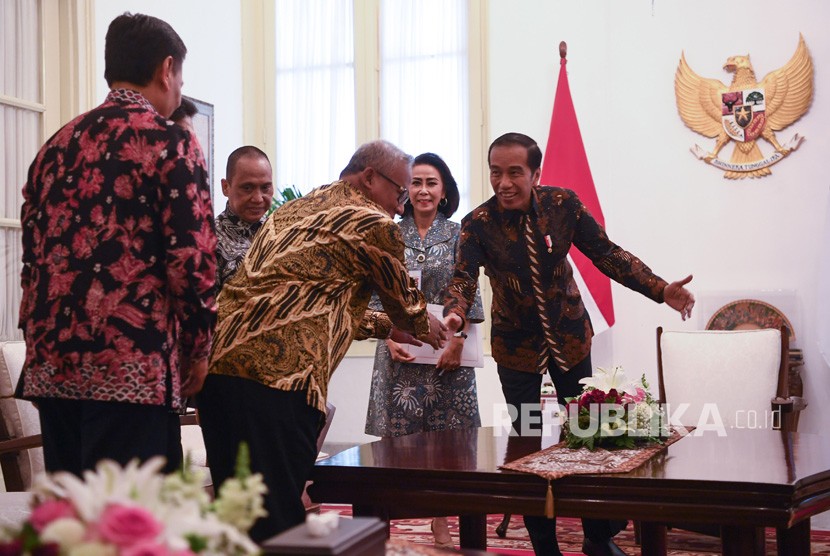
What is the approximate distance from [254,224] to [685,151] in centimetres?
316

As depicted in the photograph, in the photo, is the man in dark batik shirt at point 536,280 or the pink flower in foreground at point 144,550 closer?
the pink flower in foreground at point 144,550

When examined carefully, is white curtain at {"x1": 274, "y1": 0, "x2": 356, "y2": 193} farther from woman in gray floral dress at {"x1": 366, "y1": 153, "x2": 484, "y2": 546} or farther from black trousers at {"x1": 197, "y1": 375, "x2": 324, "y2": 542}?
black trousers at {"x1": 197, "y1": 375, "x2": 324, "y2": 542}

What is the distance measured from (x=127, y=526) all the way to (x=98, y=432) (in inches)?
48.8

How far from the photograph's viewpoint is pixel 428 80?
641 cm

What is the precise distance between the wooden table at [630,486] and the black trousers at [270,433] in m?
0.16

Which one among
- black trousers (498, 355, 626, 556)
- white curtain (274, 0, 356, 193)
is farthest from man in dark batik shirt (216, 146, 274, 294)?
white curtain (274, 0, 356, 193)

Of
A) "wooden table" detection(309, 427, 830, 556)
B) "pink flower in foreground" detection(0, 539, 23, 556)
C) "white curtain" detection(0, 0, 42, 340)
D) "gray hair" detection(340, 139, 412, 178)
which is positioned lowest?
"wooden table" detection(309, 427, 830, 556)

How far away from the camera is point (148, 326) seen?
1.96 metres

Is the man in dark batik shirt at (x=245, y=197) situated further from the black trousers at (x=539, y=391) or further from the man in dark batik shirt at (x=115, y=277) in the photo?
the man in dark batik shirt at (x=115, y=277)

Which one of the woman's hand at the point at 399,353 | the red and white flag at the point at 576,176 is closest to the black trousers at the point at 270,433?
the woman's hand at the point at 399,353

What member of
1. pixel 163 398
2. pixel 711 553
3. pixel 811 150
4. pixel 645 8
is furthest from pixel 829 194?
pixel 163 398

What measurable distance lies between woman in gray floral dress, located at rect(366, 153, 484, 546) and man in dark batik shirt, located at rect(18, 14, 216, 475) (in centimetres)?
173

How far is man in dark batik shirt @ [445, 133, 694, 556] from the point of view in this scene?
3482 mm

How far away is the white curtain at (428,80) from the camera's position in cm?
634
